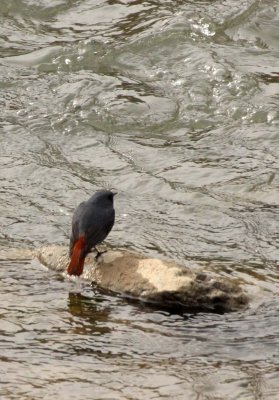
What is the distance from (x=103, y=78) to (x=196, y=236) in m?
4.01

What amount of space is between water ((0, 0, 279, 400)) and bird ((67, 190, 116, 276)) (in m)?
0.23

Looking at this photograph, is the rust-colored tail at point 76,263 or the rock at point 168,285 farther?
the rust-colored tail at point 76,263

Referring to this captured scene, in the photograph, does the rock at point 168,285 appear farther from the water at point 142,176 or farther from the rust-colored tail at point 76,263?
the rust-colored tail at point 76,263

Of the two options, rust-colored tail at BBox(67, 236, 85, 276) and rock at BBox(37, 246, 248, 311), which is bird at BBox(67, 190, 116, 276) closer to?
rust-colored tail at BBox(67, 236, 85, 276)

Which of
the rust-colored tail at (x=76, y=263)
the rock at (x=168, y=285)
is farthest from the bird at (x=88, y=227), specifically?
the rock at (x=168, y=285)

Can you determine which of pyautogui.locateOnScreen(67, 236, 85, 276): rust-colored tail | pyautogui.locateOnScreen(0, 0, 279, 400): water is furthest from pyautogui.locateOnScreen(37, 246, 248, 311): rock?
pyautogui.locateOnScreen(67, 236, 85, 276): rust-colored tail

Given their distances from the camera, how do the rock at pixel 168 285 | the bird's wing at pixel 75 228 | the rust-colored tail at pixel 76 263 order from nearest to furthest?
the rock at pixel 168 285
the rust-colored tail at pixel 76 263
the bird's wing at pixel 75 228

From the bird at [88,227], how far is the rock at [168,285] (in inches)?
8.0

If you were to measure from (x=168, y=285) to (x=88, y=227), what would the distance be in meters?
1.02

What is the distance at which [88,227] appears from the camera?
746 centimetres

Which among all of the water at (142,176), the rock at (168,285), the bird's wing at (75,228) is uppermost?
the bird's wing at (75,228)

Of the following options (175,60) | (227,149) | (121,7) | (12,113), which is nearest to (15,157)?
(12,113)

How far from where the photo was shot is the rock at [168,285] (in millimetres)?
6625

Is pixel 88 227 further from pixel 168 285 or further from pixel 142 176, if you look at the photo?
pixel 142 176
